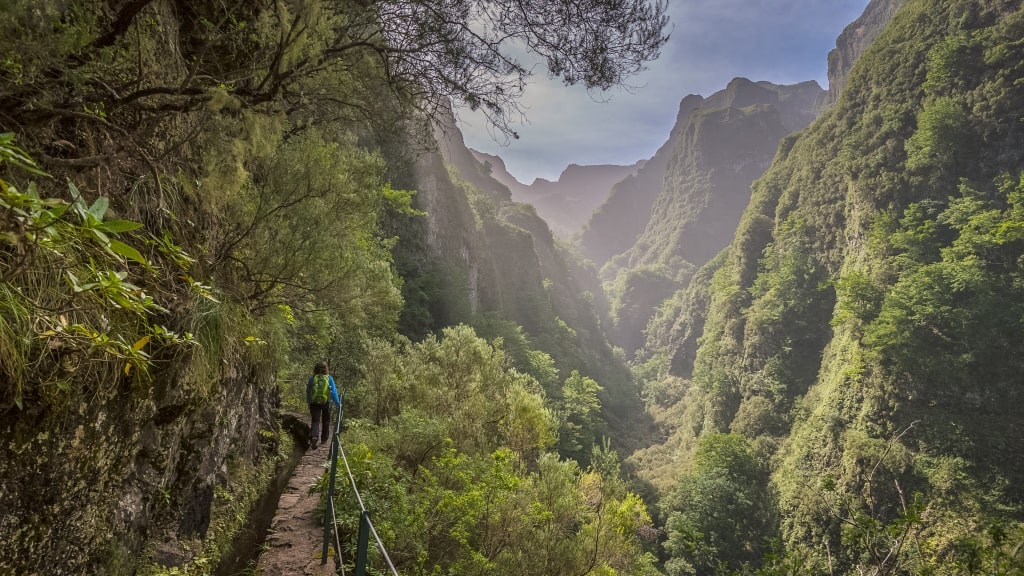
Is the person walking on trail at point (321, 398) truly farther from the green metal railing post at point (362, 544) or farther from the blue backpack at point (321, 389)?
the green metal railing post at point (362, 544)

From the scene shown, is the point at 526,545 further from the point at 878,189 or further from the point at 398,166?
the point at 878,189

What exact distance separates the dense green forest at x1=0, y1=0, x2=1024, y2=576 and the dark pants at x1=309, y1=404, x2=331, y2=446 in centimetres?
36

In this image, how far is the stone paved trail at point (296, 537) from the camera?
13.1 feet

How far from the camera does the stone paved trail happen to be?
13.1ft

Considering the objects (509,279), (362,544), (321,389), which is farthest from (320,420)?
(509,279)

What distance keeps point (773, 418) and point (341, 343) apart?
41.6 meters

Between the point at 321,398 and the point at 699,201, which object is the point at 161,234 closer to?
the point at 321,398

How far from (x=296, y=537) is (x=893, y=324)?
37.1m

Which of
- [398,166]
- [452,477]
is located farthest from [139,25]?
[398,166]

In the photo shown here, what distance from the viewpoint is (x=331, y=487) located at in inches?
145

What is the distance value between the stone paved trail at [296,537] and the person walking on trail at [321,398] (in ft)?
3.18

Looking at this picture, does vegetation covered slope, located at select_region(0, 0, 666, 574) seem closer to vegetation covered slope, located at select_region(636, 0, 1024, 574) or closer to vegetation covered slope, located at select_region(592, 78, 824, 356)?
vegetation covered slope, located at select_region(636, 0, 1024, 574)

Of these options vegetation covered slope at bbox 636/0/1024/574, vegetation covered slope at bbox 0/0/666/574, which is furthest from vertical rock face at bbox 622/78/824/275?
vegetation covered slope at bbox 0/0/666/574

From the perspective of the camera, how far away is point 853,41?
289 ft
